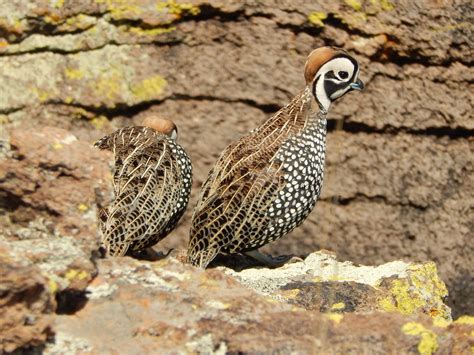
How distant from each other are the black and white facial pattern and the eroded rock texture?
1127mm

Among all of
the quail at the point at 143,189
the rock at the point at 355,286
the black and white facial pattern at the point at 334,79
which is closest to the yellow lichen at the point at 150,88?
the quail at the point at 143,189

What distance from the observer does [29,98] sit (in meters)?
11.2

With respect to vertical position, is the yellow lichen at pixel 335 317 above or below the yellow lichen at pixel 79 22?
above

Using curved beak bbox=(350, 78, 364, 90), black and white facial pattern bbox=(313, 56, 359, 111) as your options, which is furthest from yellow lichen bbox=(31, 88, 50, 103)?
curved beak bbox=(350, 78, 364, 90)

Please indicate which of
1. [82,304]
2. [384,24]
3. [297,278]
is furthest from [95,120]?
[82,304]

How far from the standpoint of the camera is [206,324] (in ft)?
17.5

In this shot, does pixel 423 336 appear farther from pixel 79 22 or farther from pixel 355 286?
pixel 79 22

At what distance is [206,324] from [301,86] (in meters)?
5.97

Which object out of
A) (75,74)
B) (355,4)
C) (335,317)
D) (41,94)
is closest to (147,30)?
(75,74)

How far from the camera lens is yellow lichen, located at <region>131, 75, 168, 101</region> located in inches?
439

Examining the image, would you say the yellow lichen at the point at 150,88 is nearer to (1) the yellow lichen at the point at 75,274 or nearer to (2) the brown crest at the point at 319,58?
(2) the brown crest at the point at 319,58

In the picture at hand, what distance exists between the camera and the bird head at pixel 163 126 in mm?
10242

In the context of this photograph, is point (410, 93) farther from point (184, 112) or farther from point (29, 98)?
point (29, 98)

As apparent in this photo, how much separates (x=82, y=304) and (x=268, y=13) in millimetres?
6065
